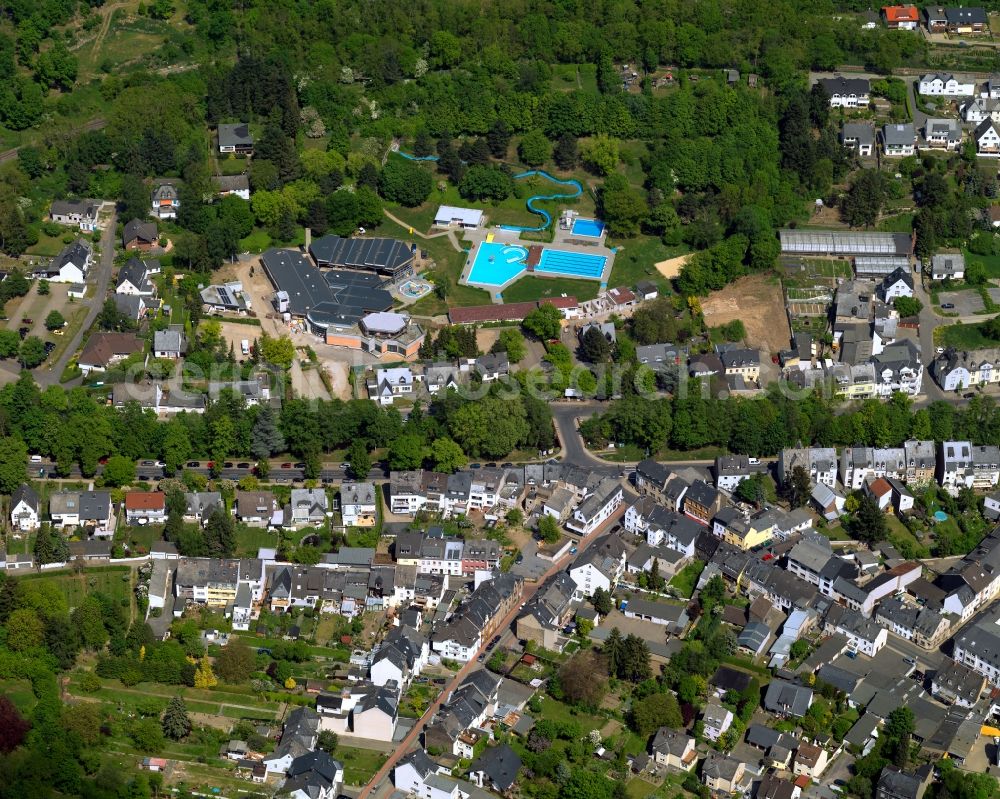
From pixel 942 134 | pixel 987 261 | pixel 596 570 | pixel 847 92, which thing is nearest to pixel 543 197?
pixel 847 92

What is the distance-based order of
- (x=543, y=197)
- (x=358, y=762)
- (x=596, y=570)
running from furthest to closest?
(x=543, y=197) → (x=596, y=570) → (x=358, y=762)

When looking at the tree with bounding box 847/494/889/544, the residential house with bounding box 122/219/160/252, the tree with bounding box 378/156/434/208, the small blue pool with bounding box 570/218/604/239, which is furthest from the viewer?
the tree with bounding box 378/156/434/208

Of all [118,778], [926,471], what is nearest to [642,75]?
[926,471]

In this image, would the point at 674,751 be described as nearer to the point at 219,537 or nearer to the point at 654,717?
the point at 654,717

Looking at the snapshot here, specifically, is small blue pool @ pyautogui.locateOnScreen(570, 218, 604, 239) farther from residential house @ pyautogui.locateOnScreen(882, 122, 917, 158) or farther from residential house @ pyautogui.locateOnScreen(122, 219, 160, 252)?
residential house @ pyautogui.locateOnScreen(122, 219, 160, 252)

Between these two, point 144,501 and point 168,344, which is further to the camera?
point 168,344

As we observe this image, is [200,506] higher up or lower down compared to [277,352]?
lower down

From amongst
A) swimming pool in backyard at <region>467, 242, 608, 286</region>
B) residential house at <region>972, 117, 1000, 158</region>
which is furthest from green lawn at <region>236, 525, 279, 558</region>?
residential house at <region>972, 117, 1000, 158</region>
